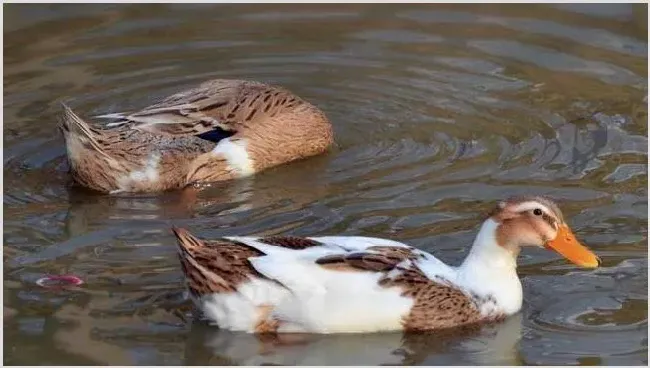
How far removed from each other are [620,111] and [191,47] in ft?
12.3

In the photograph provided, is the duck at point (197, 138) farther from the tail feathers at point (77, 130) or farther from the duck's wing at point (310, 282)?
the duck's wing at point (310, 282)

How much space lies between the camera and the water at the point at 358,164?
8688 mm

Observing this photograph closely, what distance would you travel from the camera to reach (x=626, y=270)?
31.2 ft

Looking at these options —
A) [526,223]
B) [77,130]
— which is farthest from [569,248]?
[77,130]

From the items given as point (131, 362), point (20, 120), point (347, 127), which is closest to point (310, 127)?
point (347, 127)

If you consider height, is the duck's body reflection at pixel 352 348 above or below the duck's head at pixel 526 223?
below

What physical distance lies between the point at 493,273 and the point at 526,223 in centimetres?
32

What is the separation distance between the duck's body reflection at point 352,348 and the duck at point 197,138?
2.57 metres

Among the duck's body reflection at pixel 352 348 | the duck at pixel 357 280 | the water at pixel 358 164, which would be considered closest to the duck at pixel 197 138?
the water at pixel 358 164

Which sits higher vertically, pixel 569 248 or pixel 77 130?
pixel 77 130

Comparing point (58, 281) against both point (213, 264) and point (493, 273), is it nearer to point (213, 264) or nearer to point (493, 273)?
point (213, 264)

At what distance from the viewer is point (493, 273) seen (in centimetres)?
898

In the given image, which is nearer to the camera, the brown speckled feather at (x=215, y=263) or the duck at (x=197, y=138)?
the brown speckled feather at (x=215, y=263)

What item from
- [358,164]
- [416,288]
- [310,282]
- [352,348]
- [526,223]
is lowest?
[352,348]
